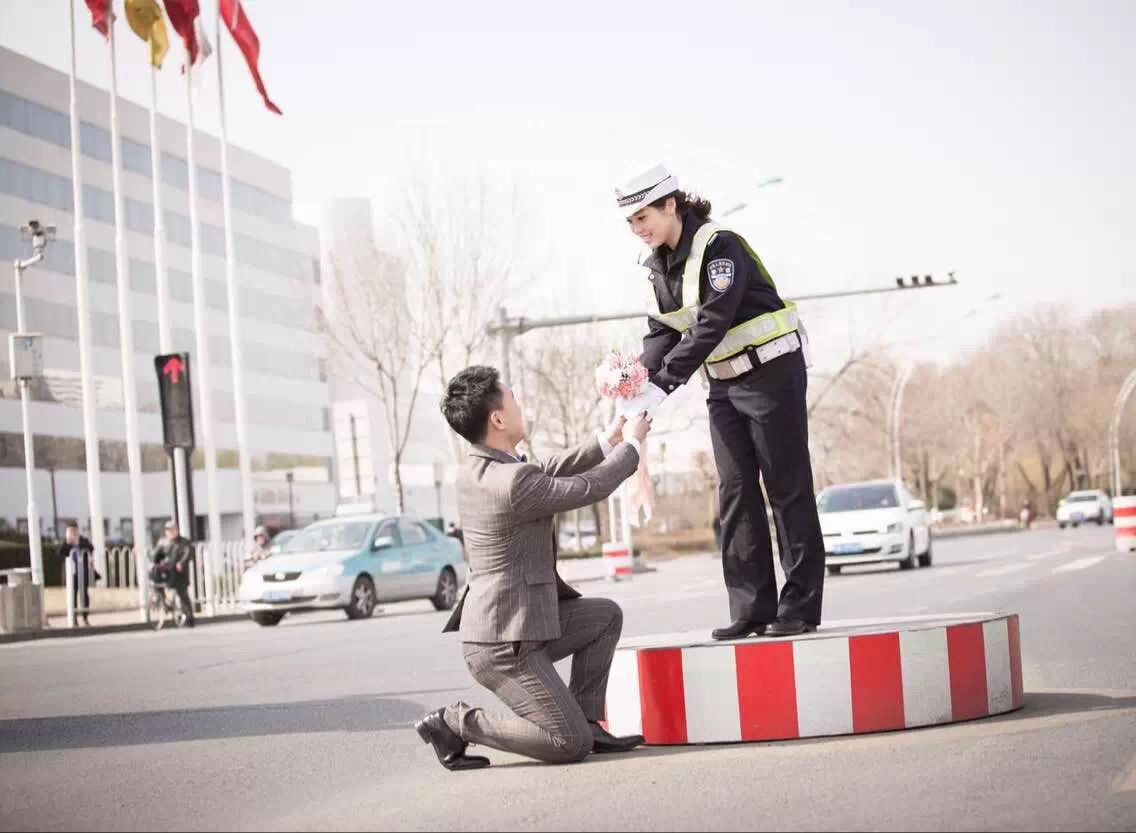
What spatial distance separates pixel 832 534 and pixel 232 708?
1925 centimetres

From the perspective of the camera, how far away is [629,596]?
26094 millimetres

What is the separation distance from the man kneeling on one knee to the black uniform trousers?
2.85ft

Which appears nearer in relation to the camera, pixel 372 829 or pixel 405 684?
pixel 372 829

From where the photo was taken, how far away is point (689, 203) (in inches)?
296

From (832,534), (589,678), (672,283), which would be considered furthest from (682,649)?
(832,534)

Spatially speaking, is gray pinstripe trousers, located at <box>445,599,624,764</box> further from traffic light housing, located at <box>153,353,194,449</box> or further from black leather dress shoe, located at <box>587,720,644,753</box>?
traffic light housing, located at <box>153,353,194,449</box>

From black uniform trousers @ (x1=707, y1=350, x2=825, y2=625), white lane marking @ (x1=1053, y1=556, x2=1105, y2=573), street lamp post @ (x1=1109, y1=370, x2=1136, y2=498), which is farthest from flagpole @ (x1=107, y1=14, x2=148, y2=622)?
street lamp post @ (x1=1109, y1=370, x2=1136, y2=498)

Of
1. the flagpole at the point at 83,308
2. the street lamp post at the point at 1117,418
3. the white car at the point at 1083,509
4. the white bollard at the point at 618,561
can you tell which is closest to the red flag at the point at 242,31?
the flagpole at the point at 83,308

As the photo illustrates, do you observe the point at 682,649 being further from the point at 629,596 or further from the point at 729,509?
the point at 629,596

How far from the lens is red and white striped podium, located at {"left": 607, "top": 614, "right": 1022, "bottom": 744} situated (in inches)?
267

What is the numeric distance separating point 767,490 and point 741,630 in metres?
Result: 0.65

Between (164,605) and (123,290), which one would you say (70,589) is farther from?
(123,290)

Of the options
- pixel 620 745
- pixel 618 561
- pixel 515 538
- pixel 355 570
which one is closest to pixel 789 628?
pixel 620 745

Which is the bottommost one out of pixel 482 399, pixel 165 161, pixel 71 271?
pixel 482 399
